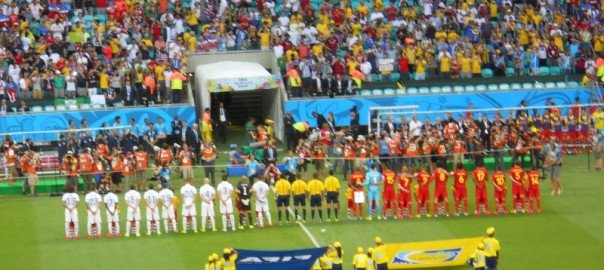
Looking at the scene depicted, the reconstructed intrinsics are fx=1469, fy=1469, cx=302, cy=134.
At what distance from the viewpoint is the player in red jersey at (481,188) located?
38.8 m

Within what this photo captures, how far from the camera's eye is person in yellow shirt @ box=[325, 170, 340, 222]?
38219 mm

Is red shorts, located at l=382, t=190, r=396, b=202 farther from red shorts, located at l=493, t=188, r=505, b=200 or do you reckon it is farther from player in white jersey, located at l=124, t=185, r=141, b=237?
player in white jersey, located at l=124, t=185, r=141, b=237

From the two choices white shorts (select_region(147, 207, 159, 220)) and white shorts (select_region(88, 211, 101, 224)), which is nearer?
white shorts (select_region(88, 211, 101, 224))

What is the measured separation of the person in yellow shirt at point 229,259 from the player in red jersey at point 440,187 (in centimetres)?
882

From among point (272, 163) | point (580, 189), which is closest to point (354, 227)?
point (272, 163)

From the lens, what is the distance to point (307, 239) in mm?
36969

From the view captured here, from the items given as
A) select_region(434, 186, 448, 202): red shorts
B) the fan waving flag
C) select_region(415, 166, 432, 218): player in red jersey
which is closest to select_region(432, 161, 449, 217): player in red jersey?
select_region(434, 186, 448, 202): red shorts

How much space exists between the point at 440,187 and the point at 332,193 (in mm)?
2917

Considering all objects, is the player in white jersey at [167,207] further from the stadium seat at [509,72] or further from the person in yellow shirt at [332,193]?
the stadium seat at [509,72]

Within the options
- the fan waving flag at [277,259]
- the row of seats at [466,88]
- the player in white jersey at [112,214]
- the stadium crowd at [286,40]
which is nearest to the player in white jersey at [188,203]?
the player in white jersey at [112,214]

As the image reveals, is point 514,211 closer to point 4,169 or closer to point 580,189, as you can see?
point 580,189

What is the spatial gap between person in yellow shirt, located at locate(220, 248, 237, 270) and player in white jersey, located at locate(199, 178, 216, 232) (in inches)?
236

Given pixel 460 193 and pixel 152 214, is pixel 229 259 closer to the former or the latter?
pixel 152 214

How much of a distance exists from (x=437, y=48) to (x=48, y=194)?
52.6ft
